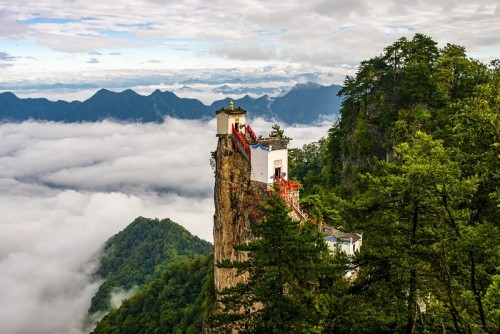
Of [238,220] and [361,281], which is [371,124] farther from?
[361,281]

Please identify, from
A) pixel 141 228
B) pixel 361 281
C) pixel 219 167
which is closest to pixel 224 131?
pixel 219 167

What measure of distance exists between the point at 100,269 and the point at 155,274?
47852mm

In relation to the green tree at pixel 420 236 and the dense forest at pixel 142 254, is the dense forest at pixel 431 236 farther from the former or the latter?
the dense forest at pixel 142 254

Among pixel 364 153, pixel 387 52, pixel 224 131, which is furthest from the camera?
pixel 387 52

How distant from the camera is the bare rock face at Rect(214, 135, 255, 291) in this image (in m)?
33.8

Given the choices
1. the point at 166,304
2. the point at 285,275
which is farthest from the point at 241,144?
the point at 166,304

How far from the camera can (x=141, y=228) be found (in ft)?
480

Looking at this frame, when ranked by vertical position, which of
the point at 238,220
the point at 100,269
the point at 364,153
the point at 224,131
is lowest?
the point at 100,269

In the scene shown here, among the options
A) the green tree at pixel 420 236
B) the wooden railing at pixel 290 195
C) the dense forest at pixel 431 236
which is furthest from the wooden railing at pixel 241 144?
the green tree at pixel 420 236

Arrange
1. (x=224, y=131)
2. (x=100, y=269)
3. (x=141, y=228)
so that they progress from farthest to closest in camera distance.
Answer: (x=100, y=269) < (x=141, y=228) < (x=224, y=131)

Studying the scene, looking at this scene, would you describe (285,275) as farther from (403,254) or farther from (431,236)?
(431,236)

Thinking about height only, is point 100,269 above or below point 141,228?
below

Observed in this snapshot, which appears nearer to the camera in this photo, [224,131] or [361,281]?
[361,281]

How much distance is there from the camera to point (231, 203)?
1379 inches
